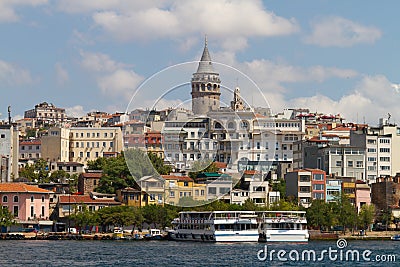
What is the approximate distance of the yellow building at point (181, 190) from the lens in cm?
7450

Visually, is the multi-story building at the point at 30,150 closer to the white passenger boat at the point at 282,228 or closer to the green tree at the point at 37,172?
the green tree at the point at 37,172

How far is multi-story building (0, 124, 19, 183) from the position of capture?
292 ft

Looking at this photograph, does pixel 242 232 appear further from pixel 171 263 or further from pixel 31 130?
pixel 31 130

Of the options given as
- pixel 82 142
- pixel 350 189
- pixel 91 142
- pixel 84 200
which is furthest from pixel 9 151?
pixel 350 189

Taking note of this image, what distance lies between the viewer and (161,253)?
172 ft

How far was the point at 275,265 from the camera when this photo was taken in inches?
1794

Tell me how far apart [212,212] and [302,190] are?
1502 centimetres

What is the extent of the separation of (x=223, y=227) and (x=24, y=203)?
60.2ft

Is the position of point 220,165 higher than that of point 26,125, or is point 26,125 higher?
point 26,125

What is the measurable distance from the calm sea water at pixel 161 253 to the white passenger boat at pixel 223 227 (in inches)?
65.2

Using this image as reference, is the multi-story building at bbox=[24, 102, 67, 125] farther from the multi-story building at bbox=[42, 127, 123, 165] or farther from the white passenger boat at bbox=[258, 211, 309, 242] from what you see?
the white passenger boat at bbox=[258, 211, 309, 242]

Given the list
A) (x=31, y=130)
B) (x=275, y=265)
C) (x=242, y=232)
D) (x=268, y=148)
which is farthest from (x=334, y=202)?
(x=31, y=130)

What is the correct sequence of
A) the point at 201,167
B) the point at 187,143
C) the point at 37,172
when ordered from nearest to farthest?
the point at 201,167 → the point at 187,143 → the point at 37,172

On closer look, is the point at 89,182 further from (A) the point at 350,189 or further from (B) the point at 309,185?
(A) the point at 350,189
